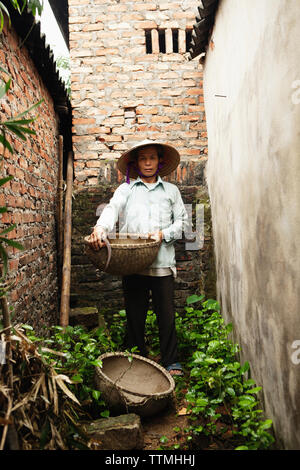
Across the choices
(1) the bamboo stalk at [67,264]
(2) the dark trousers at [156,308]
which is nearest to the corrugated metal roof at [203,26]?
(1) the bamboo stalk at [67,264]

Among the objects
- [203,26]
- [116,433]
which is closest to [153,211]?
[116,433]

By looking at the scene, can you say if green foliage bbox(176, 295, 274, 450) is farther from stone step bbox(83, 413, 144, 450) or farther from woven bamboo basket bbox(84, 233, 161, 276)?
woven bamboo basket bbox(84, 233, 161, 276)

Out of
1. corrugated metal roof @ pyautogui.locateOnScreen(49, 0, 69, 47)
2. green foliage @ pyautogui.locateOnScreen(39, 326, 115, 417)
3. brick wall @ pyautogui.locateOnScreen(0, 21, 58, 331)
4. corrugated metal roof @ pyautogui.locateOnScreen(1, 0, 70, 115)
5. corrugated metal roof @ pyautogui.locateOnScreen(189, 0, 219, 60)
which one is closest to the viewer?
green foliage @ pyautogui.locateOnScreen(39, 326, 115, 417)

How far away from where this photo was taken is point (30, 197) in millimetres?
2752

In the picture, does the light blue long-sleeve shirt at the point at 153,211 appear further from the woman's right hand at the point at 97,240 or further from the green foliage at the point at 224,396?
the green foliage at the point at 224,396

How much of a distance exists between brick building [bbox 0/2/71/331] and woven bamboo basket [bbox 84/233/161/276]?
0.53m

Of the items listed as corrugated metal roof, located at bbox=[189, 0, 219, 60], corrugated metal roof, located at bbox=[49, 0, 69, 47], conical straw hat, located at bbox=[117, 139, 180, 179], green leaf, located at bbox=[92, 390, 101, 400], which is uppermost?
corrugated metal roof, located at bbox=[49, 0, 69, 47]

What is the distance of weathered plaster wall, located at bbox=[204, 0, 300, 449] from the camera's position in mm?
1430

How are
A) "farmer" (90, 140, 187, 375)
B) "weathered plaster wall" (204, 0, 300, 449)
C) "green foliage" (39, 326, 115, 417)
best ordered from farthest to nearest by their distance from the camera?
"farmer" (90, 140, 187, 375), "green foliage" (39, 326, 115, 417), "weathered plaster wall" (204, 0, 300, 449)

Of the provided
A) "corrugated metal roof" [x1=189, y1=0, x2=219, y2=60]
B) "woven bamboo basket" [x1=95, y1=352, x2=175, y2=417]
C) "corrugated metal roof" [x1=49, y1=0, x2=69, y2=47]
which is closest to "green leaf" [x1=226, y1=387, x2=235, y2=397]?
"woven bamboo basket" [x1=95, y1=352, x2=175, y2=417]

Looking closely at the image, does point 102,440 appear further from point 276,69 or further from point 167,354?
point 276,69

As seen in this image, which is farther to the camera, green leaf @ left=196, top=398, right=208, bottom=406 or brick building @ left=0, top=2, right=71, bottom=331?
brick building @ left=0, top=2, right=71, bottom=331

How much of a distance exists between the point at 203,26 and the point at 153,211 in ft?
6.17

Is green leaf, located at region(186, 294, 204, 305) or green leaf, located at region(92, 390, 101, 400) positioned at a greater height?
green leaf, located at region(186, 294, 204, 305)
